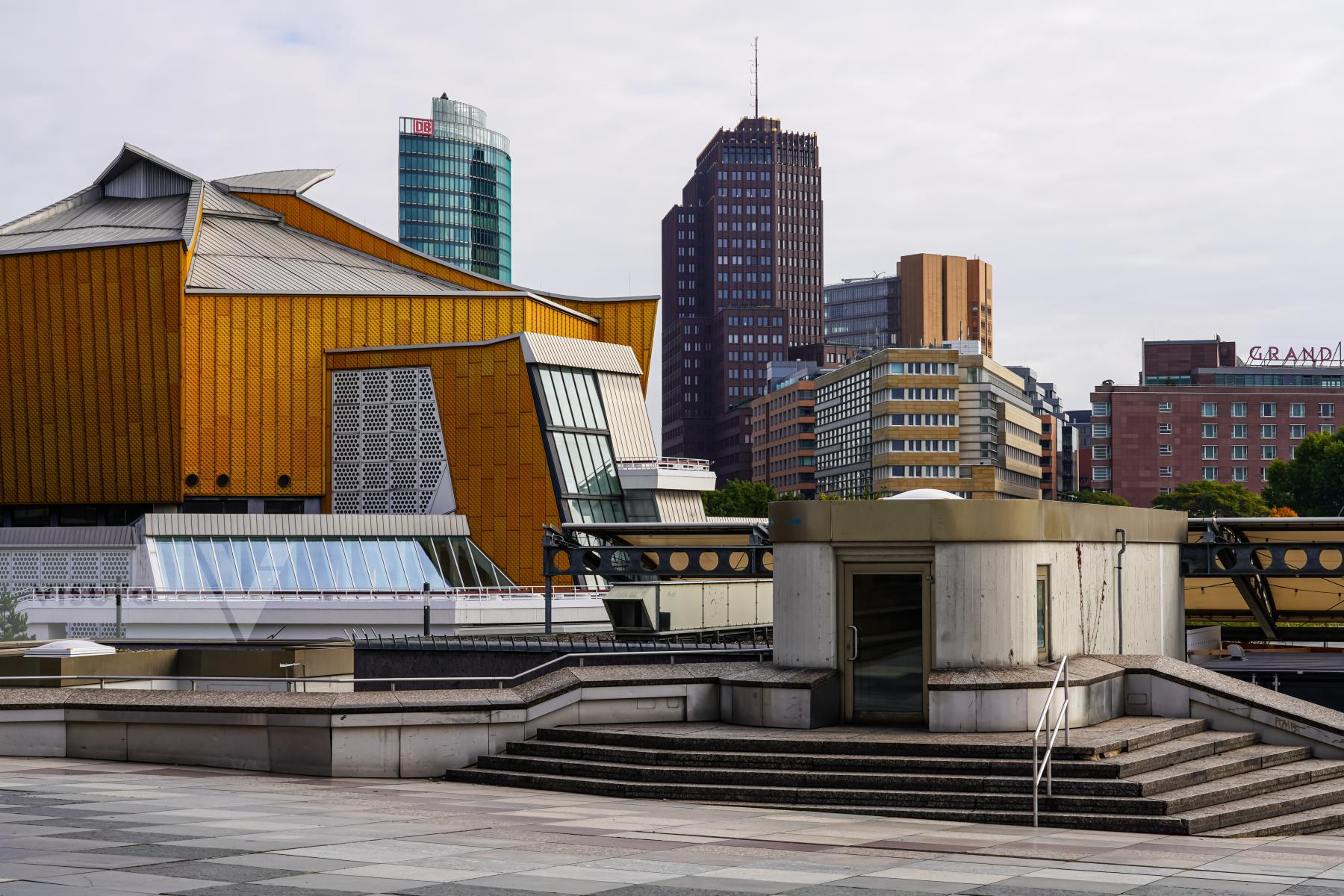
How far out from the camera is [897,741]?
18391 mm

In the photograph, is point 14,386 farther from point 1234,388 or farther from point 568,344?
point 1234,388

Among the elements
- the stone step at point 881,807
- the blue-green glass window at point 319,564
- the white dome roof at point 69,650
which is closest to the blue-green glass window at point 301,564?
the blue-green glass window at point 319,564

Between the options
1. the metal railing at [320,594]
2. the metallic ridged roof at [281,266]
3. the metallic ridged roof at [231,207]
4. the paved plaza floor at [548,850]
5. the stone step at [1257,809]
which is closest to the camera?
the paved plaza floor at [548,850]

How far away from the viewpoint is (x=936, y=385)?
15288cm

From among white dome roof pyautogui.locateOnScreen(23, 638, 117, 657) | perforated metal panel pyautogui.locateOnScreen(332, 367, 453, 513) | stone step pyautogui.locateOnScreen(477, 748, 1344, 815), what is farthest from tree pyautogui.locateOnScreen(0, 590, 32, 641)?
stone step pyautogui.locateOnScreen(477, 748, 1344, 815)

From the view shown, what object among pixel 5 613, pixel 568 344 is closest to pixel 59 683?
pixel 5 613

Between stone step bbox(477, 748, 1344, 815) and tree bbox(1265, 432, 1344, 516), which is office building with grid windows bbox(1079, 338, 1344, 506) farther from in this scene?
stone step bbox(477, 748, 1344, 815)

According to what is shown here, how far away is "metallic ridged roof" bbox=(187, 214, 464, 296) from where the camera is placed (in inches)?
3088

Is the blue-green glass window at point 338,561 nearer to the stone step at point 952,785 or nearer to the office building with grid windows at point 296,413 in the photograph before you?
the office building with grid windows at point 296,413

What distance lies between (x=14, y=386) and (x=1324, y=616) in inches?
2476

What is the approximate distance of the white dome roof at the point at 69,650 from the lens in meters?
24.8

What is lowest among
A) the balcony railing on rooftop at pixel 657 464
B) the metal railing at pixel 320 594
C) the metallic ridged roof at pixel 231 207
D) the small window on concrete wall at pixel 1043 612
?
the metal railing at pixel 320 594

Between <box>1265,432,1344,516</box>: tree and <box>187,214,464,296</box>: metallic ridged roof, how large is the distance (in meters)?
79.5

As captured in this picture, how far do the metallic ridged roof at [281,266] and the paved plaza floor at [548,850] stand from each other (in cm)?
6213
